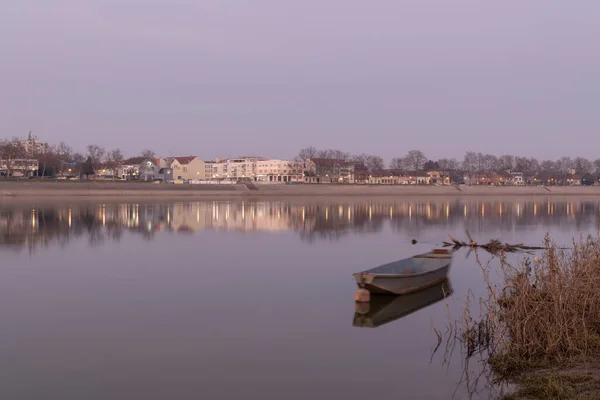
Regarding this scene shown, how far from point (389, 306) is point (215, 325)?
19.7 feet

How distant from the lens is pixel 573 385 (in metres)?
10.1

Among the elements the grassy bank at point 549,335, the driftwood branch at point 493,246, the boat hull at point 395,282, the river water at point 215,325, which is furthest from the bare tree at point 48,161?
the grassy bank at point 549,335

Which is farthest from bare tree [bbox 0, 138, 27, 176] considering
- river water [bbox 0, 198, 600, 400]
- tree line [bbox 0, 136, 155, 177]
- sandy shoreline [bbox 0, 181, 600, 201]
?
river water [bbox 0, 198, 600, 400]

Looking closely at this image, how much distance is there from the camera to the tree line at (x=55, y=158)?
130500mm

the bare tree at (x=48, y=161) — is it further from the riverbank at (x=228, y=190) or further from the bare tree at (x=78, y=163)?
the riverbank at (x=228, y=190)

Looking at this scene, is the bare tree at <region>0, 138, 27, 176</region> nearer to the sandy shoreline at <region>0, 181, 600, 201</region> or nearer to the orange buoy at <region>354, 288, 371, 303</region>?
the sandy shoreline at <region>0, 181, 600, 201</region>

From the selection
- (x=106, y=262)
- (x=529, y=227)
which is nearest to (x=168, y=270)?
(x=106, y=262)

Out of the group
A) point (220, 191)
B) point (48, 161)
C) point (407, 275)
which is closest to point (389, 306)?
point (407, 275)

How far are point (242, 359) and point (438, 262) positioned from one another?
1185 centimetres

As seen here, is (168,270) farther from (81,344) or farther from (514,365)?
(514,365)

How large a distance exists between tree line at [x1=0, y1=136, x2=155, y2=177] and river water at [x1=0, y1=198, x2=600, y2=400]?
111 meters

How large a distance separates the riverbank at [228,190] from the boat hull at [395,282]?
8453cm

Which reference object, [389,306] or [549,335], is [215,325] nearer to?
[389,306]

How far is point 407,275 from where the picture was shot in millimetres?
19172
